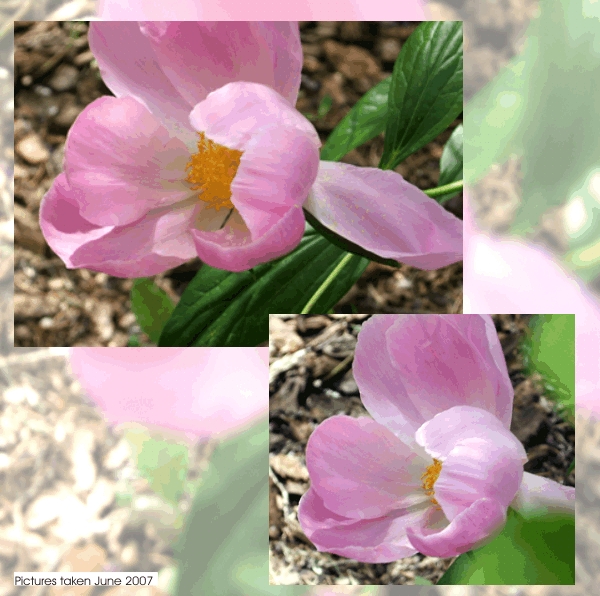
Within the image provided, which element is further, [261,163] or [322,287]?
[322,287]

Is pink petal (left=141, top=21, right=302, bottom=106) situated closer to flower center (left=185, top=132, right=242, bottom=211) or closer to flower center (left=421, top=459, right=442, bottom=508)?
flower center (left=185, top=132, right=242, bottom=211)

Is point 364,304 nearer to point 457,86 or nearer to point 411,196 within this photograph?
point 411,196

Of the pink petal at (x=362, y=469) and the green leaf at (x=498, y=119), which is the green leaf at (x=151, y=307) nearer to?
the pink petal at (x=362, y=469)

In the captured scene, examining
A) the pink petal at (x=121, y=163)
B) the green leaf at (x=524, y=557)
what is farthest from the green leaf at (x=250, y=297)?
the green leaf at (x=524, y=557)

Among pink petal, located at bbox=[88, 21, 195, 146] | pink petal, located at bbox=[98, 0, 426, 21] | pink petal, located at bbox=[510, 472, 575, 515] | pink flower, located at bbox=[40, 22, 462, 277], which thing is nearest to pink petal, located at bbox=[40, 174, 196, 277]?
pink flower, located at bbox=[40, 22, 462, 277]

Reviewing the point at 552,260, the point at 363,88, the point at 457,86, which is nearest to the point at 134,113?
the point at 363,88

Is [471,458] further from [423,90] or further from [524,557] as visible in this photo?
[423,90]

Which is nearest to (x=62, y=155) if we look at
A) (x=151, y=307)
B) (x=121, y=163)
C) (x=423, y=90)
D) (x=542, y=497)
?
(x=121, y=163)
